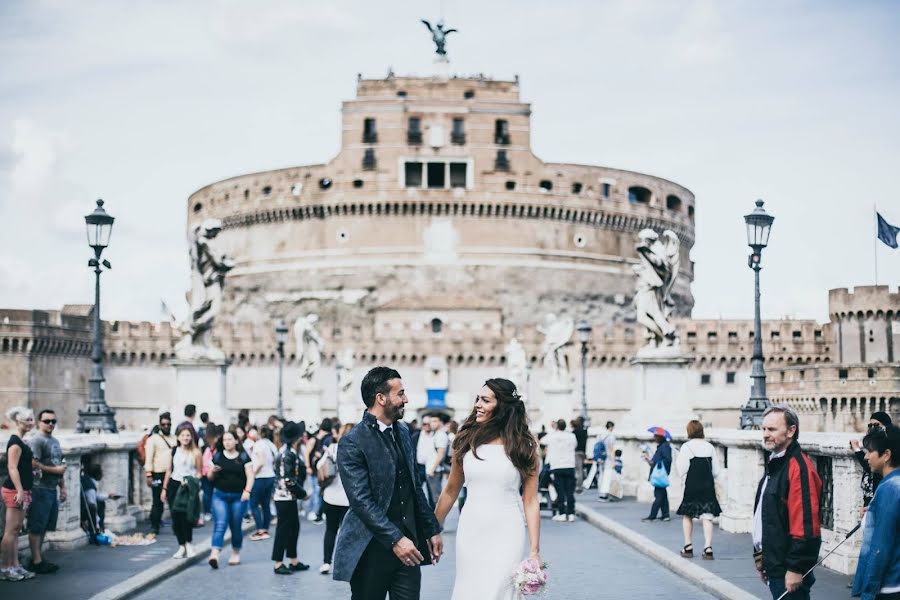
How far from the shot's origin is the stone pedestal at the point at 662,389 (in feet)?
49.1

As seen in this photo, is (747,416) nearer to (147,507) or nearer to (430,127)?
(147,507)

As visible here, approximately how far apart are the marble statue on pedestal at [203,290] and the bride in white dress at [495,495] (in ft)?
34.3

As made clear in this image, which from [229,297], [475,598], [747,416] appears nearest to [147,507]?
[747,416]

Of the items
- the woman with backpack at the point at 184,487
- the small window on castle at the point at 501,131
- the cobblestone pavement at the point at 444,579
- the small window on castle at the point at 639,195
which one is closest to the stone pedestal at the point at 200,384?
the woman with backpack at the point at 184,487

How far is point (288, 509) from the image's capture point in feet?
31.4

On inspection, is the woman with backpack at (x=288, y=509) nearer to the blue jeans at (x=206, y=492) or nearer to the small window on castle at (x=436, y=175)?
the blue jeans at (x=206, y=492)

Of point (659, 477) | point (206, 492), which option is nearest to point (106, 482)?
point (206, 492)

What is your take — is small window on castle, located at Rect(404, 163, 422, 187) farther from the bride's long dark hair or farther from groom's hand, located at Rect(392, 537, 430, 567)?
groom's hand, located at Rect(392, 537, 430, 567)

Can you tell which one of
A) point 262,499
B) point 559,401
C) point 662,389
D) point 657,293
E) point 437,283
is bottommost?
point 262,499

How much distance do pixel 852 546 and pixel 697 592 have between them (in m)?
1.05

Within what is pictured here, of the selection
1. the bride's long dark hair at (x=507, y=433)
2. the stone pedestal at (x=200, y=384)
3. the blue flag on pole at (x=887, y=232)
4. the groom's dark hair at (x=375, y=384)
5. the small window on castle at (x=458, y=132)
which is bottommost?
the bride's long dark hair at (x=507, y=433)

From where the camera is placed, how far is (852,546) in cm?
836

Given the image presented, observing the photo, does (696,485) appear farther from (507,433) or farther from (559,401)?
(559,401)

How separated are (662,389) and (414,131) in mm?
46122
